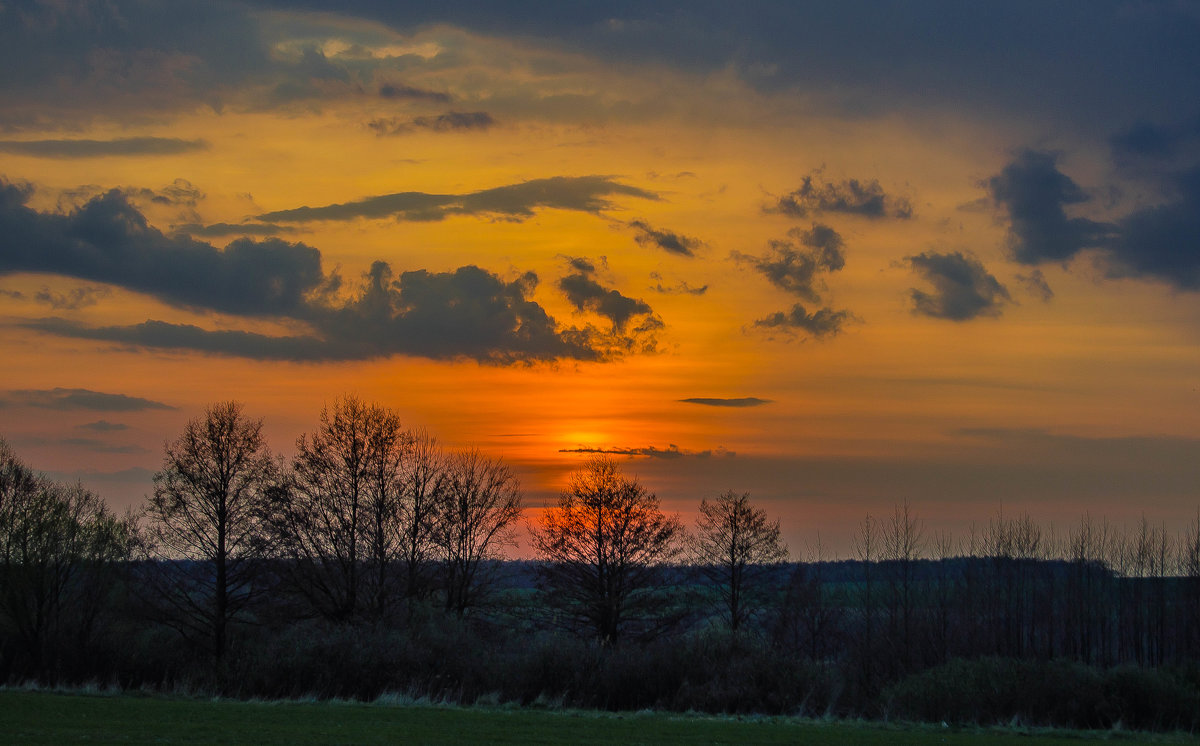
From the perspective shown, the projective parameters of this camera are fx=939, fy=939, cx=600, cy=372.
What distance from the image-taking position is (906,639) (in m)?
52.4

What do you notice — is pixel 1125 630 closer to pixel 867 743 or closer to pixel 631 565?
pixel 631 565

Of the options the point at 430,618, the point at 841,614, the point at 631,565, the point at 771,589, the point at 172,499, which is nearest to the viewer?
the point at 430,618

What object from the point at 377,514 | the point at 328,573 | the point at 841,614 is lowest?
the point at 841,614

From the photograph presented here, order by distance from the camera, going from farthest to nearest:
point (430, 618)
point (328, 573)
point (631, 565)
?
point (631, 565) → point (328, 573) → point (430, 618)

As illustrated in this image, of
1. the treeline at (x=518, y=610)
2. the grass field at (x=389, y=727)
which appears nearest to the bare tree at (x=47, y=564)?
the treeline at (x=518, y=610)

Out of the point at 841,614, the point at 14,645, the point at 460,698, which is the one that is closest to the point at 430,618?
the point at 460,698

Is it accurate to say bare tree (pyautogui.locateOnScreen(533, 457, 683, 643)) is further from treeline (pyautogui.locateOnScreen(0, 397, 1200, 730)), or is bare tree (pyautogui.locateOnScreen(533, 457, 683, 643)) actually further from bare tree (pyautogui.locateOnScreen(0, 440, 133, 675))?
bare tree (pyautogui.locateOnScreen(0, 440, 133, 675))

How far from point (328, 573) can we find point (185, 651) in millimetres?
8419

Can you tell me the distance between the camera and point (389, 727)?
2648 centimetres

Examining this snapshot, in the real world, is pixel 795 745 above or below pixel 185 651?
above

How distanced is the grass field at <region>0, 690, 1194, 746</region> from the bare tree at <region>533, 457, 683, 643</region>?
86.4 feet

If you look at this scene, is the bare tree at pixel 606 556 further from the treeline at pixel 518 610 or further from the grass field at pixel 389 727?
the grass field at pixel 389 727

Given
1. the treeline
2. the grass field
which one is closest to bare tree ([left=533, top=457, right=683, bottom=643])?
the treeline

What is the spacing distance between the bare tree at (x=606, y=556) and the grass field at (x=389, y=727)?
2634cm
